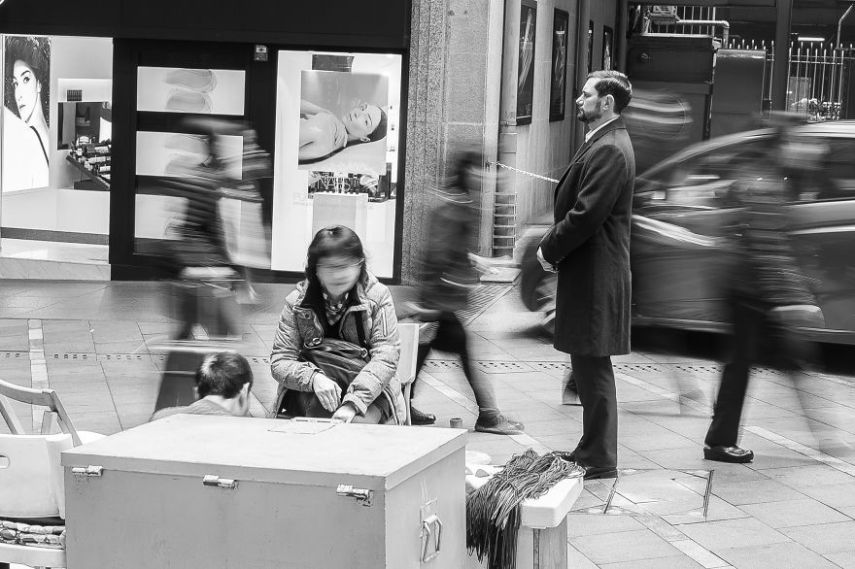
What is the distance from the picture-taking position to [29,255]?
563 inches

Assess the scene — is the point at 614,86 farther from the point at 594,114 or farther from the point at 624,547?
the point at 624,547

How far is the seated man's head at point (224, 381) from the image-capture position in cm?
495

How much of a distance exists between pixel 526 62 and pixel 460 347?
8294mm

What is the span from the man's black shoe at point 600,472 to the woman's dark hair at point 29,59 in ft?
31.8

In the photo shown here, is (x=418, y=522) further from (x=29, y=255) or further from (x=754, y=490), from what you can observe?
(x=29, y=255)

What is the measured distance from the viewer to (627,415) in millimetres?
8398

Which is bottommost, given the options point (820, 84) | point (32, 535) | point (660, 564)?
point (660, 564)

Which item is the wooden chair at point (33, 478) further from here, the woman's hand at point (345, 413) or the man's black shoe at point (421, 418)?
the man's black shoe at point (421, 418)

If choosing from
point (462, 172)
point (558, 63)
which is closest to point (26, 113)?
point (558, 63)

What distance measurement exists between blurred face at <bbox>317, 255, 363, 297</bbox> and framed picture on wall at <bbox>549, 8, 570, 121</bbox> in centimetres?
1277

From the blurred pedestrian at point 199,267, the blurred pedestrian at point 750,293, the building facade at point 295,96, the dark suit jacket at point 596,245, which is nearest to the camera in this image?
the dark suit jacket at point 596,245

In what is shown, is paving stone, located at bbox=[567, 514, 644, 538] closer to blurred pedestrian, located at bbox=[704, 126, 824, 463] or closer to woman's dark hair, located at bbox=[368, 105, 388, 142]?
blurred pedestrian, located at bbox=[704, 126, 824, 463]

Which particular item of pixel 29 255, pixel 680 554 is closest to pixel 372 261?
pixel 29 255

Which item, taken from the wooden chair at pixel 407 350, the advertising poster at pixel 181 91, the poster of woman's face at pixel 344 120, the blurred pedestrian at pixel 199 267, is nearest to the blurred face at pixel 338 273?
the wooden chair at pixel 407 350
